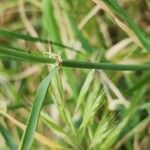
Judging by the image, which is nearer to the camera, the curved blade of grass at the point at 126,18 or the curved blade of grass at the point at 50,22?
the curved blade of grass at the point at 126,18

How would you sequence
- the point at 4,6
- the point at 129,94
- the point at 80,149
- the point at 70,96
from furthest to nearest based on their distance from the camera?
the point at 4,6 → the point at 70,96 → the point at 129,94 → the point at 80,149

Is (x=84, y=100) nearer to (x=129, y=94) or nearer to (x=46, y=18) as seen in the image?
(x=129, y=94)

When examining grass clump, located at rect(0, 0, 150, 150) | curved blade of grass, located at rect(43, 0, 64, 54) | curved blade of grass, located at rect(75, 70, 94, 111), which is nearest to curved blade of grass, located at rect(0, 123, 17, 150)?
grass clump, located at rect(0, 0, 150, 150)

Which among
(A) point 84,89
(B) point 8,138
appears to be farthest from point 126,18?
(B) point 8,138

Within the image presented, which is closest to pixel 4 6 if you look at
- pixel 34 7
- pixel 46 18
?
pixel 34 7

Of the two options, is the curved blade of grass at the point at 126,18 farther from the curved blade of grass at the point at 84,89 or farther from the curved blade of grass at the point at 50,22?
the curved blade of grass at the point at 50,22

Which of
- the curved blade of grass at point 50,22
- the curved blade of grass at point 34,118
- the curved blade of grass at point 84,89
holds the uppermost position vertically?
the curved blade of grass at point 50,22

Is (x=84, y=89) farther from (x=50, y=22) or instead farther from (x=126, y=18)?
(x=50, y=22)

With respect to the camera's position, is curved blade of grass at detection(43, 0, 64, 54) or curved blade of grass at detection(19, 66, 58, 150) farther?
curved blade of grass at detection(43, 0, 64, 54)

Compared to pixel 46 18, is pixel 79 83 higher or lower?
lower

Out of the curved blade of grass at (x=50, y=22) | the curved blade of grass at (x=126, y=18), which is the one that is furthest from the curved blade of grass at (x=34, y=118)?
the curved blade of grass at (x=50, y=22)

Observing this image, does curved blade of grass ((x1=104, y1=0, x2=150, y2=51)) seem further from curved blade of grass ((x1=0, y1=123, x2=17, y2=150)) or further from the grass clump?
curved blade of grass ((x1=0, y1=123, x2=17, y2=150))
